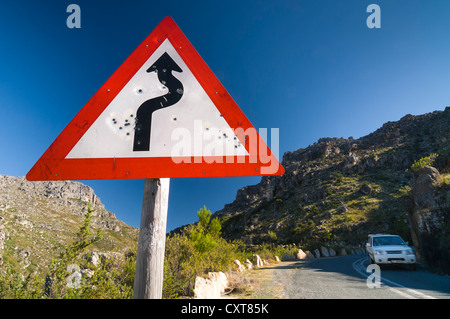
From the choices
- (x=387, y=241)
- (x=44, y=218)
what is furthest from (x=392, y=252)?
(x=44, y=218)

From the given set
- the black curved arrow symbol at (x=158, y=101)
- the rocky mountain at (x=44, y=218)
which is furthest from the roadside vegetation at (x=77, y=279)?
the rocky mountain at (x=44, y=218)

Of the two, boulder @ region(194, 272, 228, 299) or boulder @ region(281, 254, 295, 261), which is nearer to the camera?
boulder @ region(194, 272, 228, 299)

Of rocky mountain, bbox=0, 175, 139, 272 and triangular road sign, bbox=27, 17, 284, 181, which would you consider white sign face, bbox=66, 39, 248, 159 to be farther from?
rocky mountain, bbox=0, 175, 139, 272

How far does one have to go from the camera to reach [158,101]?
1397 mm

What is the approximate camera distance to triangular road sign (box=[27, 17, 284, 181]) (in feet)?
4.17

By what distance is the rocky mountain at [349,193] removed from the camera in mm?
27173

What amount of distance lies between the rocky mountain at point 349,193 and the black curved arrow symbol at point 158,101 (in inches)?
534

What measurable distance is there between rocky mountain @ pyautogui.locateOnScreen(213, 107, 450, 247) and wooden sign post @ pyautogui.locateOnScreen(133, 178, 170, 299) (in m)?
13.6

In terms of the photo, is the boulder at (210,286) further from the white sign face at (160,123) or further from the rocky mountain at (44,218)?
the rocky mountain at (44,218)

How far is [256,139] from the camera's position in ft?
4.36

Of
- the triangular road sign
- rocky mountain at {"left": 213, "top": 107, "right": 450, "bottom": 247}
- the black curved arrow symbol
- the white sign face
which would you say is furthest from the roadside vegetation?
rocky mountain at {"left": 213, "top": 107, "right": 450, "bottom": 247}

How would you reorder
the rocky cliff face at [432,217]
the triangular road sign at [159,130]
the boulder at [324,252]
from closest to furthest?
1. the triangular road sign at [159,130]
2. the rocky cliff face at [432,217]
3. the boulder at [324,252]

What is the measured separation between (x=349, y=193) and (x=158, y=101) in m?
44.5
